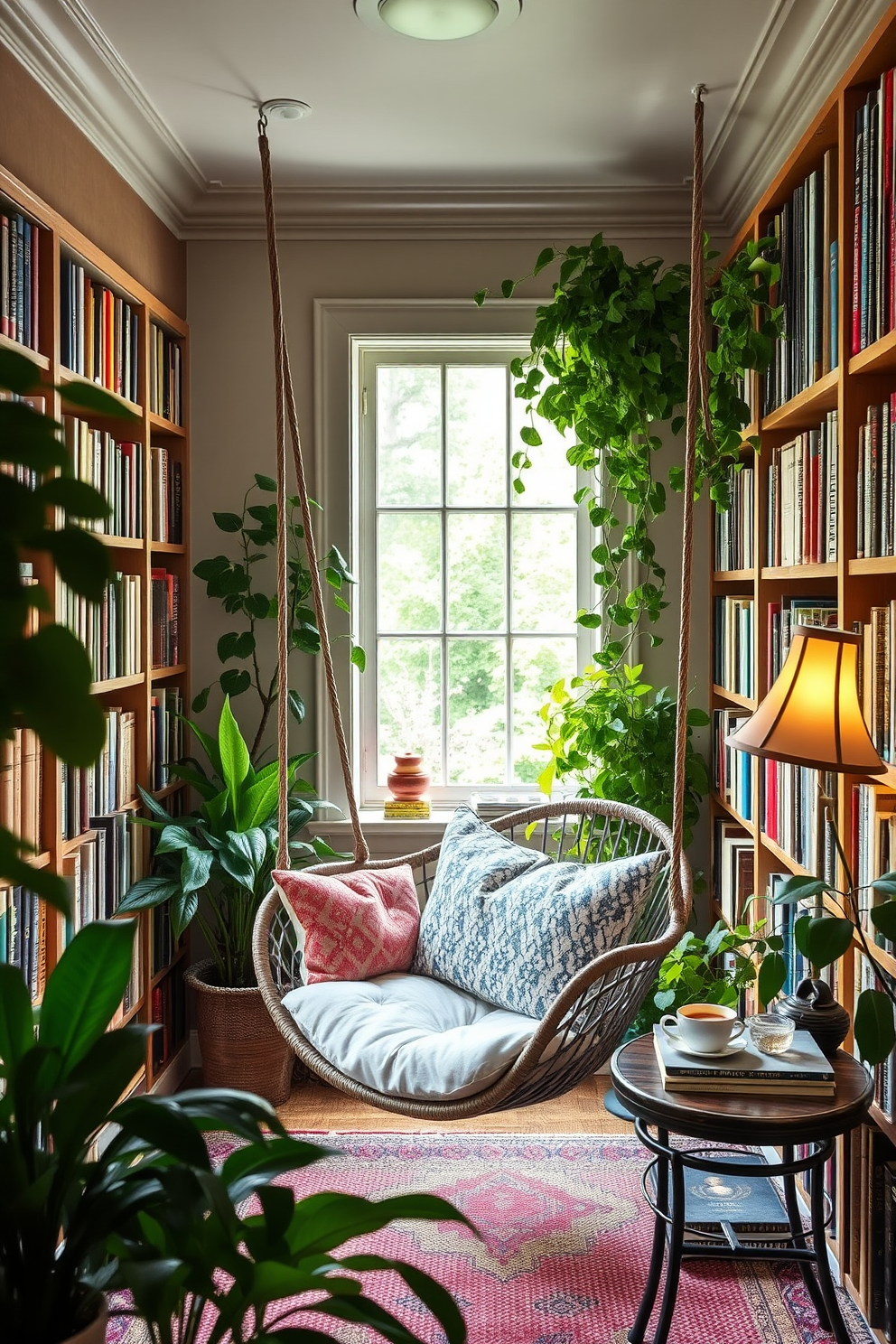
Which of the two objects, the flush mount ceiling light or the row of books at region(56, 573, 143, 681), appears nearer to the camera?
the flush mount ceiling light

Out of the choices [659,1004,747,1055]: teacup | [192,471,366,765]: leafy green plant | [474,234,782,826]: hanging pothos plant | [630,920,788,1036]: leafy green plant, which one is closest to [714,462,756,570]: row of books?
[474,234,782,826]: hanging pothos plant

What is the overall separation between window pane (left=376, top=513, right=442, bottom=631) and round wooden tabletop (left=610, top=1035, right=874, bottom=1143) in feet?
6.48

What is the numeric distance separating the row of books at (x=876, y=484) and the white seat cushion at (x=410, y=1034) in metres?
1.09

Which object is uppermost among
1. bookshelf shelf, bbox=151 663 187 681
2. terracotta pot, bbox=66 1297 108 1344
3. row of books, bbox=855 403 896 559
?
row of books, bbox=855 403 896 559

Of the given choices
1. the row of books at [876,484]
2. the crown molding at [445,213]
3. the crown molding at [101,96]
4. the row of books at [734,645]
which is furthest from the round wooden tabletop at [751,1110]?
the crown molding at [445,213]

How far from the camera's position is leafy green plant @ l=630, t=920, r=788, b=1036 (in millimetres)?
2533

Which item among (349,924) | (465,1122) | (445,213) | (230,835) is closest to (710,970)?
(465,1122)

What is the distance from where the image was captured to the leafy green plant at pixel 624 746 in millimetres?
3244

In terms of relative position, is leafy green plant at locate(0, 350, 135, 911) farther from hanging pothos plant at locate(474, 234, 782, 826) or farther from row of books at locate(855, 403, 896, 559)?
hanging pothos plant at locate(474, 234, 782, 826)

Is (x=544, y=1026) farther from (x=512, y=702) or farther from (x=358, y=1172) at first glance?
(x=512, y=702)

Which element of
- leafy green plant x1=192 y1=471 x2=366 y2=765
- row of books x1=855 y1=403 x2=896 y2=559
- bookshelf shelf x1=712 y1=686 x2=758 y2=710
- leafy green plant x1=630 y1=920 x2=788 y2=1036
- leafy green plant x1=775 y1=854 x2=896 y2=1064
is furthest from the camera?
leafy green plant x1=192 y1=471 x2=366 y2=765

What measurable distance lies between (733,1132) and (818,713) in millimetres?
690

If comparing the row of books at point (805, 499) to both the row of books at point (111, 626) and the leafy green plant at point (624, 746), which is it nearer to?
the leafy green plant at point (624, 746)

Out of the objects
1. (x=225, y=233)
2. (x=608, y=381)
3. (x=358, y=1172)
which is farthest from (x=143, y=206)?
(x=358, y=1172)
